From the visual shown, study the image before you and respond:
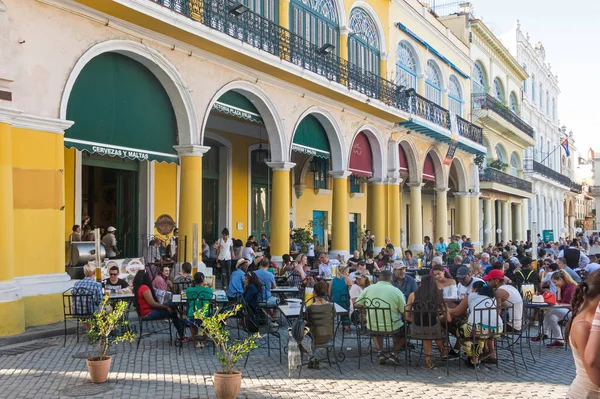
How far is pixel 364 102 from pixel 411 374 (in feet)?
41.7

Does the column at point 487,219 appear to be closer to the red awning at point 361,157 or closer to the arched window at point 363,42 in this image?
the red awning at point 361,157

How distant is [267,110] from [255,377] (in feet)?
31.2

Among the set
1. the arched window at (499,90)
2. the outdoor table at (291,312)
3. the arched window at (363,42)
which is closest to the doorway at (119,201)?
the arched window at (363,42)

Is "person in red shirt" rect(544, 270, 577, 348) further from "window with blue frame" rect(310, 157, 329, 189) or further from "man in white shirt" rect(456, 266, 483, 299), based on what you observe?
"window with blue frame" rect(310, 157, 329, 189)

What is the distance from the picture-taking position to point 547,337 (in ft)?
35.1

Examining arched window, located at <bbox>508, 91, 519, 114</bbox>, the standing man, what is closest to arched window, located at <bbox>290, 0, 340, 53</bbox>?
the standing man

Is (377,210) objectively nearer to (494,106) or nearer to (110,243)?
(110,243)

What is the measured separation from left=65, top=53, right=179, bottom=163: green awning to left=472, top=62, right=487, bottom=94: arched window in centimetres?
2424

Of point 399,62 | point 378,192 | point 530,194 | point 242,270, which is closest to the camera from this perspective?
point 242,270

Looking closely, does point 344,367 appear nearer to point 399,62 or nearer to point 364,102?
point 364,102

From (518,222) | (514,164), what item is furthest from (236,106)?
(518,222)

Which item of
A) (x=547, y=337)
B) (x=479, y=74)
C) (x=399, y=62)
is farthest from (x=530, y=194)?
(x=547, y=337)

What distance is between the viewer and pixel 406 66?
24.7 metres

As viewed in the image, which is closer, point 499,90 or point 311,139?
point 311,139
